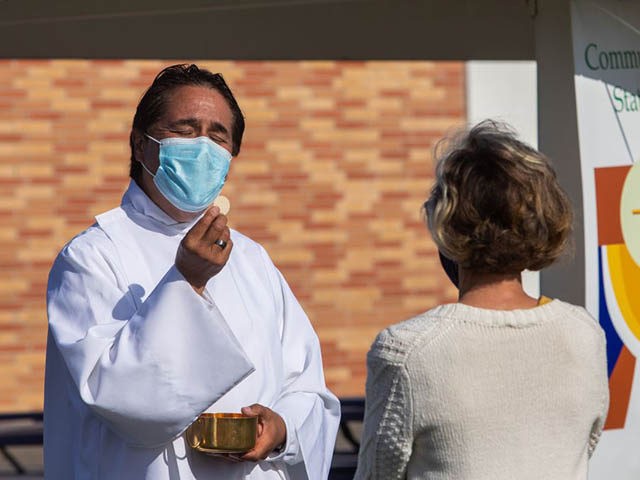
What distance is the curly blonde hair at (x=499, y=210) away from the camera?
82.4 inches

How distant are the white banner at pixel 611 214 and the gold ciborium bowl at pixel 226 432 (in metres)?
1.55

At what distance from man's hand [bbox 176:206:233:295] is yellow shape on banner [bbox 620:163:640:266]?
5.74ft

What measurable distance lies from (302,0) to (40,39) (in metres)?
0.86

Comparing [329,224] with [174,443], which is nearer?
[174,443]

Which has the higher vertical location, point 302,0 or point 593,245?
point 302,0

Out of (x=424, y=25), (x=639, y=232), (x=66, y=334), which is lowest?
(x=66, y=334)

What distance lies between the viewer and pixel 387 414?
81.4 inches

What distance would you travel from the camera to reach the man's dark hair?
2848 millimetres

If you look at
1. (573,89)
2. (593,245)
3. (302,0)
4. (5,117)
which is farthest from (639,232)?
(5,117)

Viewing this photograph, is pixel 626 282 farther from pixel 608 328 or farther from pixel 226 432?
pixel 226 432

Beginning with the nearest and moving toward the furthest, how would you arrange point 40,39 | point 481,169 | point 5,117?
1. point 481,169
2. point 40,39
3. point 5,117

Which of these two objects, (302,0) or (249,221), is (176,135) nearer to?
(302,0)

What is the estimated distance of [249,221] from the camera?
8.34 meters

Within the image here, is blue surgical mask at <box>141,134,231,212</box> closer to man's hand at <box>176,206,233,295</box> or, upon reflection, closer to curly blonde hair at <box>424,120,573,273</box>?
man's hand at <box>176,206,233,295</box>
